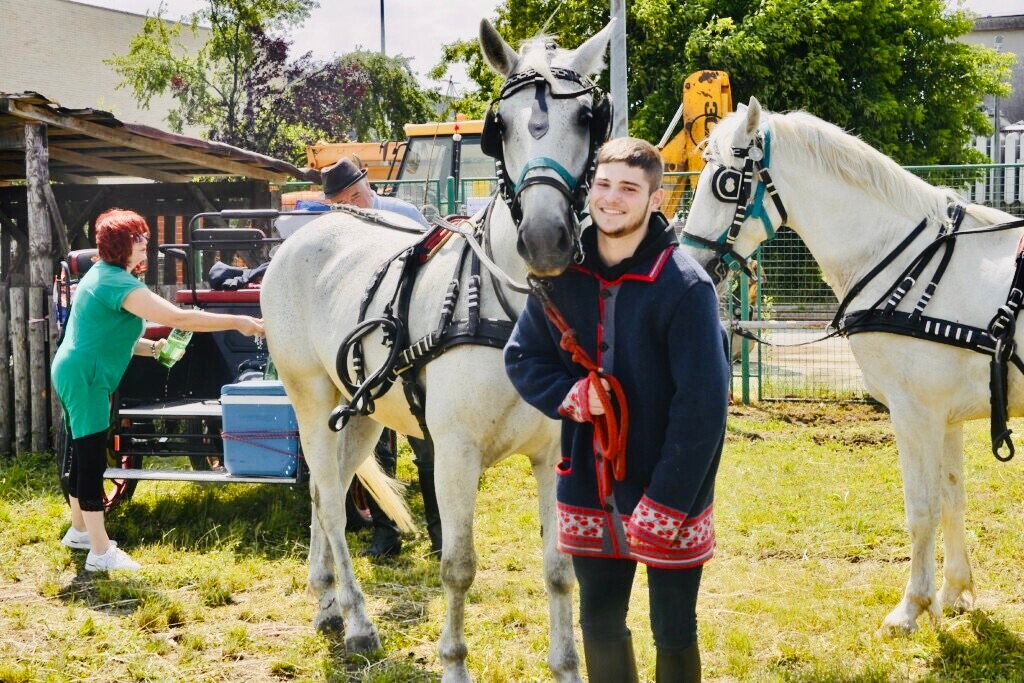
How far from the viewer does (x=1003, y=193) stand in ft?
32.1

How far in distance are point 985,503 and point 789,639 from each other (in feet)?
8.57

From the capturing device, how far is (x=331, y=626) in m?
4.30

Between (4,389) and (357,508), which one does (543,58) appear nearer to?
(357,508)

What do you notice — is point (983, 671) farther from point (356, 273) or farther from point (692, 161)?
point (692, 161)

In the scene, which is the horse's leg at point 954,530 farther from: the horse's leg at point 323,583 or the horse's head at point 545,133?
the horse's leg at point 323,583

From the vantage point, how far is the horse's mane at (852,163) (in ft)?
13.1

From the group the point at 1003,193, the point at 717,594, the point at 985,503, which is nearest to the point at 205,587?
the point at 717,594

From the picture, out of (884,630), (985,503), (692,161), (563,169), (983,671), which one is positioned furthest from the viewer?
(692,161)

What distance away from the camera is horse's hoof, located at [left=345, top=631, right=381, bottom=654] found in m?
4.03

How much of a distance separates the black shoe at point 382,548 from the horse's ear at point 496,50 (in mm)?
3092

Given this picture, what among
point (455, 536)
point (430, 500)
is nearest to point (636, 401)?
point (455, 536)

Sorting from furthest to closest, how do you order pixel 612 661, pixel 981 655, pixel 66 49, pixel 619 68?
pixel 66 49, pixel 619 68, pixel 981 655, pixel 612 661

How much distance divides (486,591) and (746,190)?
2.22 meters

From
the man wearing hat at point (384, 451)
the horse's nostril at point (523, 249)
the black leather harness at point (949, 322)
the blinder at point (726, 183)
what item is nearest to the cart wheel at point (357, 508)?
the man wearing hat at point (384, 451)
